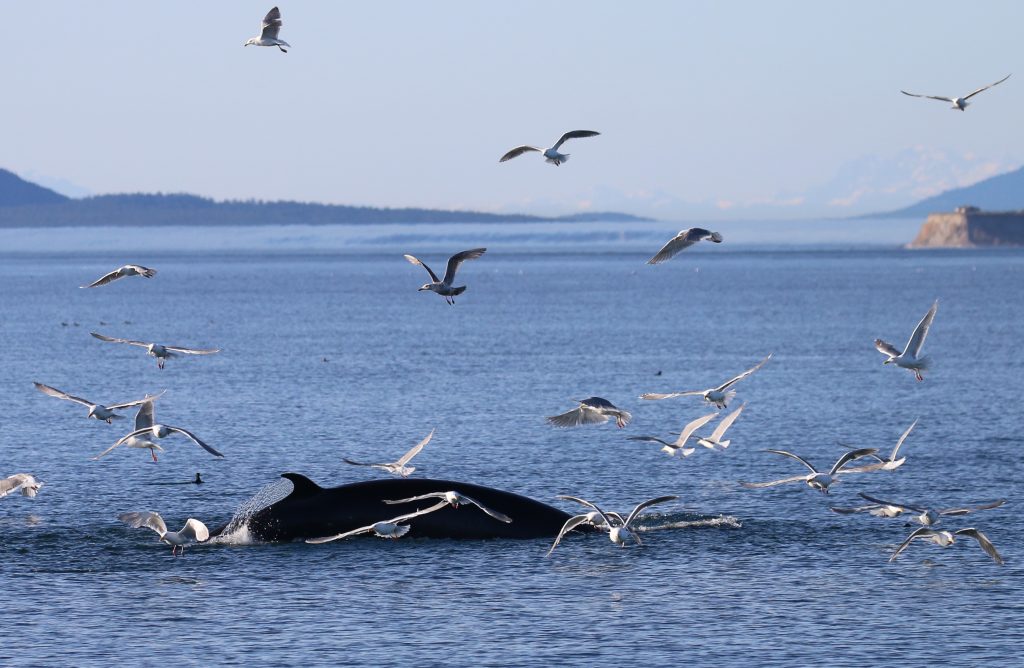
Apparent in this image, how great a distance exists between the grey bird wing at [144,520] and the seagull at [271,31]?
11.7 metres

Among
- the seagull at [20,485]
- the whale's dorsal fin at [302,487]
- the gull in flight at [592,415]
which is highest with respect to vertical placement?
the gull in flight at [592,415]

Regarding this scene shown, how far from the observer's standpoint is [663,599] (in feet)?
87.7

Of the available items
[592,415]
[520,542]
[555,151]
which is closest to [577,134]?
[555,151]

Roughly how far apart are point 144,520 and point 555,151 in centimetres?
1153

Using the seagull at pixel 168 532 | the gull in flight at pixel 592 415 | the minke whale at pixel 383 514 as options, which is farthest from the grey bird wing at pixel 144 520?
the gull in flight at pixel 592 415

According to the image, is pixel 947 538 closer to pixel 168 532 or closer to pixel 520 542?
pixel 520 542

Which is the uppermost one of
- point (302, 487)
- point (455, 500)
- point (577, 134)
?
point (577, 134)

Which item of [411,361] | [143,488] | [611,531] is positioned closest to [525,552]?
[611,531]

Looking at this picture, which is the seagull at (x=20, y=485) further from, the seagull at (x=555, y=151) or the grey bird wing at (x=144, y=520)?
the seagull at (x=555, y=151)

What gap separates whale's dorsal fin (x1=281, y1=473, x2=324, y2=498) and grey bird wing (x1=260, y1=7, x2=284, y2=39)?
12.4m

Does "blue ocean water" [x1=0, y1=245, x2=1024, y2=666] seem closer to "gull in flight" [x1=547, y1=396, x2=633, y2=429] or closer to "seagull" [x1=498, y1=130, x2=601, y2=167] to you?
"gull in flight" [x1=547, y1=396, x2=633, y2=429]

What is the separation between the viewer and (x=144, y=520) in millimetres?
29969

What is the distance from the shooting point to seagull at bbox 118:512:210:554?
29.4 meters

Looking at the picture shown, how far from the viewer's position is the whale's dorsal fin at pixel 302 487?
29984 millimetres
